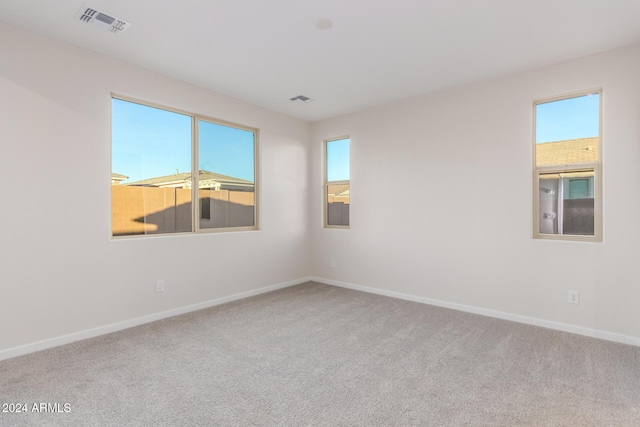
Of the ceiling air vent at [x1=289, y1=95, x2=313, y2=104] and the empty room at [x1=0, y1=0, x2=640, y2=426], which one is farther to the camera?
the ceiling air vent at [x1=289, y1=95, x2=313, y2=104]

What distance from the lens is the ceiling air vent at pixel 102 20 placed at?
2359 millimetres

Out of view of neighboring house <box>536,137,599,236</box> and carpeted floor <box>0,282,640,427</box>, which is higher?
view of neighboring house <box>536,137,599,236</box>

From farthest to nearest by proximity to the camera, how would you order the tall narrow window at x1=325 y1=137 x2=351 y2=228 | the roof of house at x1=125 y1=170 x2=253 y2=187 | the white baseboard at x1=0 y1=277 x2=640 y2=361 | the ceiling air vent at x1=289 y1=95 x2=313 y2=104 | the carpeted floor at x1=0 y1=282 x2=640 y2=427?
the tall narrow window at x1=325 y1=137 x2=351 y2=228 → the ceiling air vent at x1=289 y1=95 x2=313 y2=104 → the roof of house at x1=125 y1=170 x2=253 y2=187 → the white baseboard at x1=0 y1=277 x2=640 y2=361 → the carpeted floor at x1=0 y1=282 x2=640 y2=427

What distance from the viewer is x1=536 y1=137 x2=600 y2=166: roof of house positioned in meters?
3.07

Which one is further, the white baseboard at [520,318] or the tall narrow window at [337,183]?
the tall narrow window at [337,183]

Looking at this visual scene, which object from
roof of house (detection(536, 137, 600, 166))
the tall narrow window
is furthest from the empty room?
the tall narrow window

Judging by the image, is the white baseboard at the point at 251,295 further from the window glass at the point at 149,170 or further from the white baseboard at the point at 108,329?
the window glass at the point at 149,170

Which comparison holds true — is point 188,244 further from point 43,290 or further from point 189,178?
point 43,290

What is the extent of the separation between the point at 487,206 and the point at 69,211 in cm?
419

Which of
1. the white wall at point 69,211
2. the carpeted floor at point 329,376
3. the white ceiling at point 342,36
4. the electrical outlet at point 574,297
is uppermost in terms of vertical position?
the white ceiling at point 342,36

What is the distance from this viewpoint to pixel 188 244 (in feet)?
12.1

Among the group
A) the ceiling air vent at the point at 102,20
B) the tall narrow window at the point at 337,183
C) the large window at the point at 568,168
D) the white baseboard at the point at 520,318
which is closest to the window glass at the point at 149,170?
the ceiling air vent at the point at 102,20

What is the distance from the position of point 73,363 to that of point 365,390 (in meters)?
2.22

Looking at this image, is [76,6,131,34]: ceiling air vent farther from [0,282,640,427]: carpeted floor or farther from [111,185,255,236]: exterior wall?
[0,282,640,427]: carpeted floor
